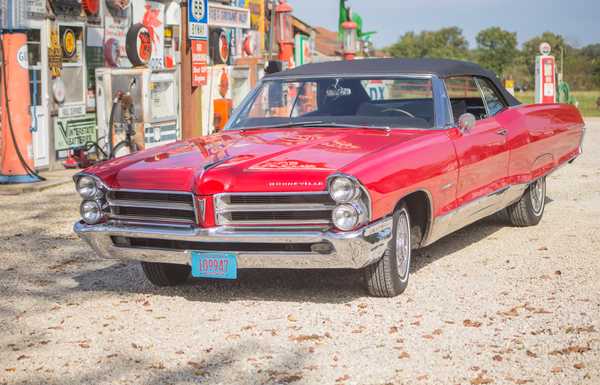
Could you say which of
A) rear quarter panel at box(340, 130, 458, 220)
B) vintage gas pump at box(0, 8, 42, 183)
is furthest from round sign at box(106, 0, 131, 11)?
rear quarter panel at box(340, 130, 458, 220)

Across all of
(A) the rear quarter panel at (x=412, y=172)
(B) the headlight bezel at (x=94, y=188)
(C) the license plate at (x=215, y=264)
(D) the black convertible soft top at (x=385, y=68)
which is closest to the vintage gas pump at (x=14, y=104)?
(D) the black convertible soft top at (x=385, y=68)

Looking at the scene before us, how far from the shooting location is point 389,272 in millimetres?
6801

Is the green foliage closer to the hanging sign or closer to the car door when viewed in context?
the hanging sign

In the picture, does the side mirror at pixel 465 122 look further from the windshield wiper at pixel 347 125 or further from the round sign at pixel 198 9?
the round sign at pixel 198 9

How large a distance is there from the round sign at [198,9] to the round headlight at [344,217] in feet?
30.0

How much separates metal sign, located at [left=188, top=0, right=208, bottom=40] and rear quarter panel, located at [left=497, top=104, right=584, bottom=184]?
6.12 meters

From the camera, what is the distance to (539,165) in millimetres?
9602

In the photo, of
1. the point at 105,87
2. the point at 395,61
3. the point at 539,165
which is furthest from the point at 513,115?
the point at 105,87

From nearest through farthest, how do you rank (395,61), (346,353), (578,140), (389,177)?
(346,353) < (389,177) < (395,61) < (578,140)

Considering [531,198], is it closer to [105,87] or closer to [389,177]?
[389,177]

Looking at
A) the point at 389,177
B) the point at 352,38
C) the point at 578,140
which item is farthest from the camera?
the point at 352,38

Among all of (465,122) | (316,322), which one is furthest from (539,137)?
(316,322)

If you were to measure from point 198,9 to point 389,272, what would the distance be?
29.6 feet

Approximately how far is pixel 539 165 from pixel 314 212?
3.88m
